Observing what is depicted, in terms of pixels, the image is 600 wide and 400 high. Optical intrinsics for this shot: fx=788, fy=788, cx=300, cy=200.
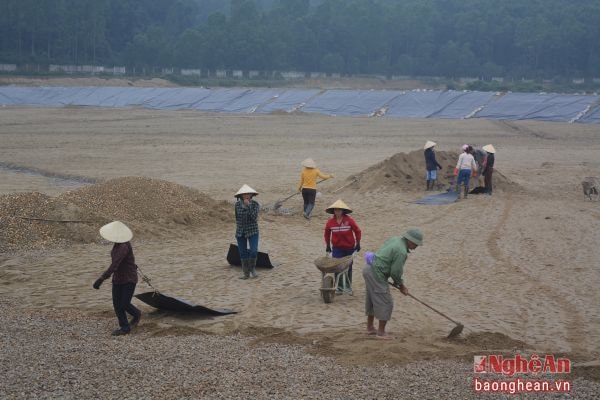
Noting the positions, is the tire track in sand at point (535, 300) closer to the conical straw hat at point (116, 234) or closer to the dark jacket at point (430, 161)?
the conical straw hat at point (116, 234)

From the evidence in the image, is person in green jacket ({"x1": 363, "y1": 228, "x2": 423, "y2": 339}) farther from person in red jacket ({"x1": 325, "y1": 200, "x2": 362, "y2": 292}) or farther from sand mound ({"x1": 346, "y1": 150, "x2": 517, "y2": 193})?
sand mound ({"x1": 346, "y1": 150, "x2": 517, "y2": 193})

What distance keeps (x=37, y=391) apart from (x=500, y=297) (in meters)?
6.76

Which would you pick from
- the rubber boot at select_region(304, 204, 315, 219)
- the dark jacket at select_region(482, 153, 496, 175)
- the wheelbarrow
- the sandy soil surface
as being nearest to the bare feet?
the sandy soil surface

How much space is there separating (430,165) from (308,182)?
5325 millimetres

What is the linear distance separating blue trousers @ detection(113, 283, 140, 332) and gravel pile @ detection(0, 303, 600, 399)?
0.23 m

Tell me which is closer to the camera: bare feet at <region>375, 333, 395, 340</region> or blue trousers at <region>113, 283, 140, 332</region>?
bare feet at <region>375, 333, 395, 340</region>

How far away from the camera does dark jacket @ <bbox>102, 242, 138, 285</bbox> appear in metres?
9.26

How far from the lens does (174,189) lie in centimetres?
1728

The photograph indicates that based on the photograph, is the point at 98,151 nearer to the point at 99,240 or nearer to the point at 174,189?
the point at 174,189

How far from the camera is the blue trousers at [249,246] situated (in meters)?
12.1

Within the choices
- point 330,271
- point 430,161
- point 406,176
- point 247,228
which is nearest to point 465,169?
point 430,161

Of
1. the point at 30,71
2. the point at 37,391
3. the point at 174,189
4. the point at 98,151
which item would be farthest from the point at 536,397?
the point at 30,71

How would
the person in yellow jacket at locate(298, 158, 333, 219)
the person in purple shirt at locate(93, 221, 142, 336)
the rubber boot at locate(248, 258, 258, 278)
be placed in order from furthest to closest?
the person in yellow jacket at locate(298, 158, 333, 219), the rubber boot at locate(248, 258, 258, 278), the person in purple shirt at locate(93, 221, 142, 336)

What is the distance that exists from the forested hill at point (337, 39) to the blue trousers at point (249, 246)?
79726 millimetres
